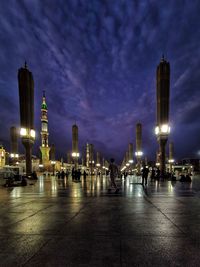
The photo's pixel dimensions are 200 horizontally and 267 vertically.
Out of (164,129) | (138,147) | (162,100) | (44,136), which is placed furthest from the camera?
(44,136)

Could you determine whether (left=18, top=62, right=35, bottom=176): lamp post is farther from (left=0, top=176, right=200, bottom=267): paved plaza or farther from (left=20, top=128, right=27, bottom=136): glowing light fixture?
(left=0, top=176, right=200, bottom=267): paved plaza

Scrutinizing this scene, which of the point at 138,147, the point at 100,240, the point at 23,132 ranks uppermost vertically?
the point at 23,132

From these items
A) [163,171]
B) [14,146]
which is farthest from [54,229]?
[14,146]

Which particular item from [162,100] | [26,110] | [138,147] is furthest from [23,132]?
[138,147]

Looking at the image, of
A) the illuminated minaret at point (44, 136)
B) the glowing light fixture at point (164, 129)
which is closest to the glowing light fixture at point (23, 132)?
the glowing light fixture at point (164, 129)

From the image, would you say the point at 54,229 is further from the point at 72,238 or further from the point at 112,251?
the point at 112,251

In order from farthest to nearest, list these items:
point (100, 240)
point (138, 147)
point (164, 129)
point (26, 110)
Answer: point (138, 147)
point (26, 110)
point (164, 129)
point (100, 240)

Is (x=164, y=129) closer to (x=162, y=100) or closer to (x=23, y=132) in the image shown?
(x=162, y=100)

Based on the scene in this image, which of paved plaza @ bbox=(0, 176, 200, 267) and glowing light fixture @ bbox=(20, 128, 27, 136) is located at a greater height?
glowing light fixture @ bbox=(20, 128, 27, 136)

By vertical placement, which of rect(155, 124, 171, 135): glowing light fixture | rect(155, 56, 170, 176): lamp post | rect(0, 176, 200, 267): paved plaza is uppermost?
rect(155, 56, 170, 176): lamp post

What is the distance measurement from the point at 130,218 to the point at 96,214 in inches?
45.9

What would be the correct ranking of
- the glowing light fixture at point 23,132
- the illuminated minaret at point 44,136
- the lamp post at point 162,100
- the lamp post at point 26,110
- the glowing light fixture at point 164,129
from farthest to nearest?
the illuminated minaret at point 44,136
the lamp post at point 26,110
the glowing light fixture at point 23,132
the lamp post at point 162,100
the glowing light fixture at point 164,129

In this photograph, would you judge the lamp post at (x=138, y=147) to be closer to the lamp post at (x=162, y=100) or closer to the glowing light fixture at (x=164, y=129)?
the lamp post at (x=162, y=100)

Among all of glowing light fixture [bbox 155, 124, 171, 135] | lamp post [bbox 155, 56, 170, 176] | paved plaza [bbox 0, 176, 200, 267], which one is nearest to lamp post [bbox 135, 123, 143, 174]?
lamp post [bbox 155, 56, 170, 176]
